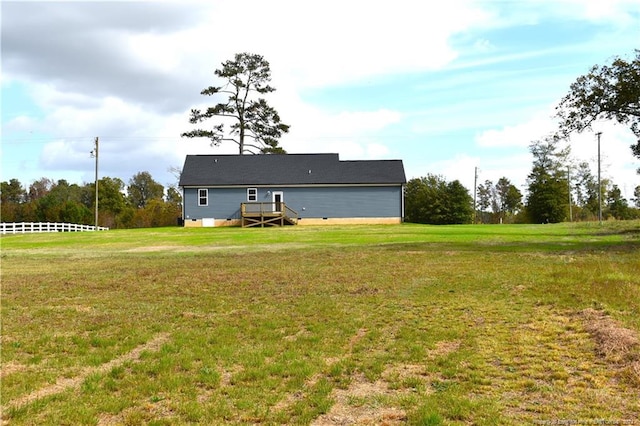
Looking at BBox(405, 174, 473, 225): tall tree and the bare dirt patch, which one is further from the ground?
BBox(405, 174, 473, 225): tall tree

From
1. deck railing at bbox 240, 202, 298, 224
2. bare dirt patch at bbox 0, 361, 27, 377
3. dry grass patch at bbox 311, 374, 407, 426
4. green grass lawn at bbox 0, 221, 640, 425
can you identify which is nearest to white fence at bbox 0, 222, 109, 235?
deck railing at bbox 240, 202, 298, 224

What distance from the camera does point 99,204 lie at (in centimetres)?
7131

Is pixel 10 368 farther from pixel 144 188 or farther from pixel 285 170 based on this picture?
pixel 144 188

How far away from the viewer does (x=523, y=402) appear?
5102 millimetres

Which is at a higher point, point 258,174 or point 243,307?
point 258,174

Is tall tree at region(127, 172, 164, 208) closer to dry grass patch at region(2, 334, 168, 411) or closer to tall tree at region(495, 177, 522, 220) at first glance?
tall tree at region(495, 177, 522, 220)

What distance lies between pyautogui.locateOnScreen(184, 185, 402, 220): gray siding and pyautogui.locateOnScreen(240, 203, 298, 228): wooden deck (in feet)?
4.46

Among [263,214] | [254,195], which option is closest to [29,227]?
[254,195]

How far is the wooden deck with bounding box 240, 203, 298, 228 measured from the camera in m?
41.6

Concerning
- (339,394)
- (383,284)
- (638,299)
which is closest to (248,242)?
(383,284)

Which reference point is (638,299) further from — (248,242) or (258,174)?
(258,174)

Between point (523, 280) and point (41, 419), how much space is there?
1048 cm

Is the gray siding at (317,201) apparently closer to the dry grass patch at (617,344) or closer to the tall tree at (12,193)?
the dry grass patch at (617,344)

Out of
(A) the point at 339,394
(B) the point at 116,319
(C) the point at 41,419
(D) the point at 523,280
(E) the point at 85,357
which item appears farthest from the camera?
(D) the point at 523,280
